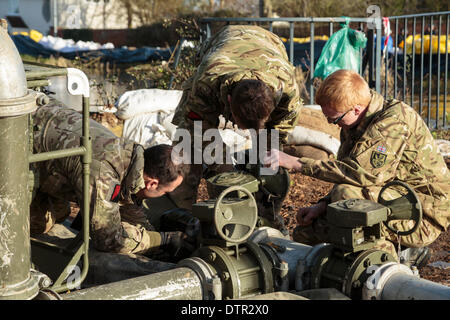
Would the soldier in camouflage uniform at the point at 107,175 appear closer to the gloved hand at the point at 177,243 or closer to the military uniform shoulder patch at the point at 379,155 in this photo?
the gloved hand at the point at 177,243

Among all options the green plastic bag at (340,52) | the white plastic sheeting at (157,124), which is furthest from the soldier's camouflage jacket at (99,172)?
the green plastic bag at (340,52)

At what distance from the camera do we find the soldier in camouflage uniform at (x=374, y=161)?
3.99 metres

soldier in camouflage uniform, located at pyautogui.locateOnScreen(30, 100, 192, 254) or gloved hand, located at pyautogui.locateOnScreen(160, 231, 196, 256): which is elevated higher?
soldier in camouflage uniform, located at pyautogui.locateOnScreen(30, 100, 192, 254)

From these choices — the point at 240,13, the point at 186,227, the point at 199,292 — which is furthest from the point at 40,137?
the point at 240,13

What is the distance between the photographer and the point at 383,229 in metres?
3.92

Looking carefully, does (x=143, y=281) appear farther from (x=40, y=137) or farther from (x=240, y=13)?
(x=240, y=13)

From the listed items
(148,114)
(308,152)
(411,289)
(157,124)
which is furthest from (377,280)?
(148,114)

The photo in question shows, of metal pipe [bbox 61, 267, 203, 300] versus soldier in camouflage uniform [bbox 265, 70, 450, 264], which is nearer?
metal pipe [bbox 61, 267, 203, 300]

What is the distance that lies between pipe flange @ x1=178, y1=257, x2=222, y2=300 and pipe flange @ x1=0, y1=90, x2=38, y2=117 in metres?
1.08

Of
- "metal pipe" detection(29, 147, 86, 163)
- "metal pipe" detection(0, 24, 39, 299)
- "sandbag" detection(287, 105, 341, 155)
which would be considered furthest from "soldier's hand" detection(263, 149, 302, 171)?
"sandbag" detection(287, 105, 341, 155)

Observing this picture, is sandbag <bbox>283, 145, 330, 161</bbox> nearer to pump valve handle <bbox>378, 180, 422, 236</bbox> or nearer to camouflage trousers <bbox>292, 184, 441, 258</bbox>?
camouflage trousers <bbox>292, 184, 441, 258</bbox>

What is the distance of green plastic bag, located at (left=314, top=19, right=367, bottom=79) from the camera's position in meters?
8.11

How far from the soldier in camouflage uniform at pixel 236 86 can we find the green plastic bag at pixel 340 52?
2.63 m

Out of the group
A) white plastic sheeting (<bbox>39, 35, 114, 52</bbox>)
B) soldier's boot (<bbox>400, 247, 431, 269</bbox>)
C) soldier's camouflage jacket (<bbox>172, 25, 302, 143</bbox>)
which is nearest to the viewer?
soldier's boot (<bbox>400, 247, 431, 269</bbox>)
